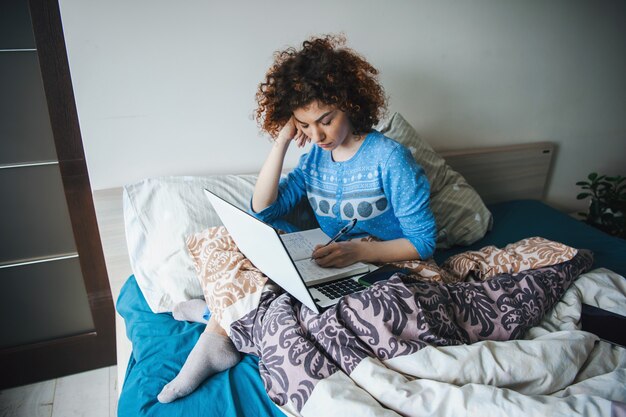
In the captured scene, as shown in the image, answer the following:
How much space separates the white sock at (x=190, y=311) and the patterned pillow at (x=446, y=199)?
2.96ft

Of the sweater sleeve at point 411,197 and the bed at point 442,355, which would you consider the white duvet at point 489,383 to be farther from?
the sweater sleeve at point 411,197

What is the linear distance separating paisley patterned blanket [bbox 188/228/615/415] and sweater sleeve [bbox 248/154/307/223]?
22cm

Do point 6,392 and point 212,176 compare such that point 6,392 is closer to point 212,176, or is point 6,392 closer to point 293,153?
point 212,176

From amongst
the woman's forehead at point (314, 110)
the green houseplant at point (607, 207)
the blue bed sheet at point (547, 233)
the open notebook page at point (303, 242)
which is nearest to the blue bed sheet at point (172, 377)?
the open notebook page at point (303, 242)

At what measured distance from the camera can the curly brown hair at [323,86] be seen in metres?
1.16

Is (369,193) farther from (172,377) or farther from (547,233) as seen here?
(547,233)

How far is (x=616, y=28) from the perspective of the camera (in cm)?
211

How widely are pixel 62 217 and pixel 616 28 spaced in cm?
266

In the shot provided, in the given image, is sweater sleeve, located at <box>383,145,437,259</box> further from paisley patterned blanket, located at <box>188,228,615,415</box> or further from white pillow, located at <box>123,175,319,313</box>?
white pillow, located at <box>123,175,319,313</box>

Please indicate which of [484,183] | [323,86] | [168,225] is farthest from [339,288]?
[484,183]

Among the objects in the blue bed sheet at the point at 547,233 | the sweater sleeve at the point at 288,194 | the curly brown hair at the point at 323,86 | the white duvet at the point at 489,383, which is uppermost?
the curly brown hair at the point at 323,86

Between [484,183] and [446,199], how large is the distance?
0.44 m

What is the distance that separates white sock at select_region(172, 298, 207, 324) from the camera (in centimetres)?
122

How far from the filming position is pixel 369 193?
1.27 metres
